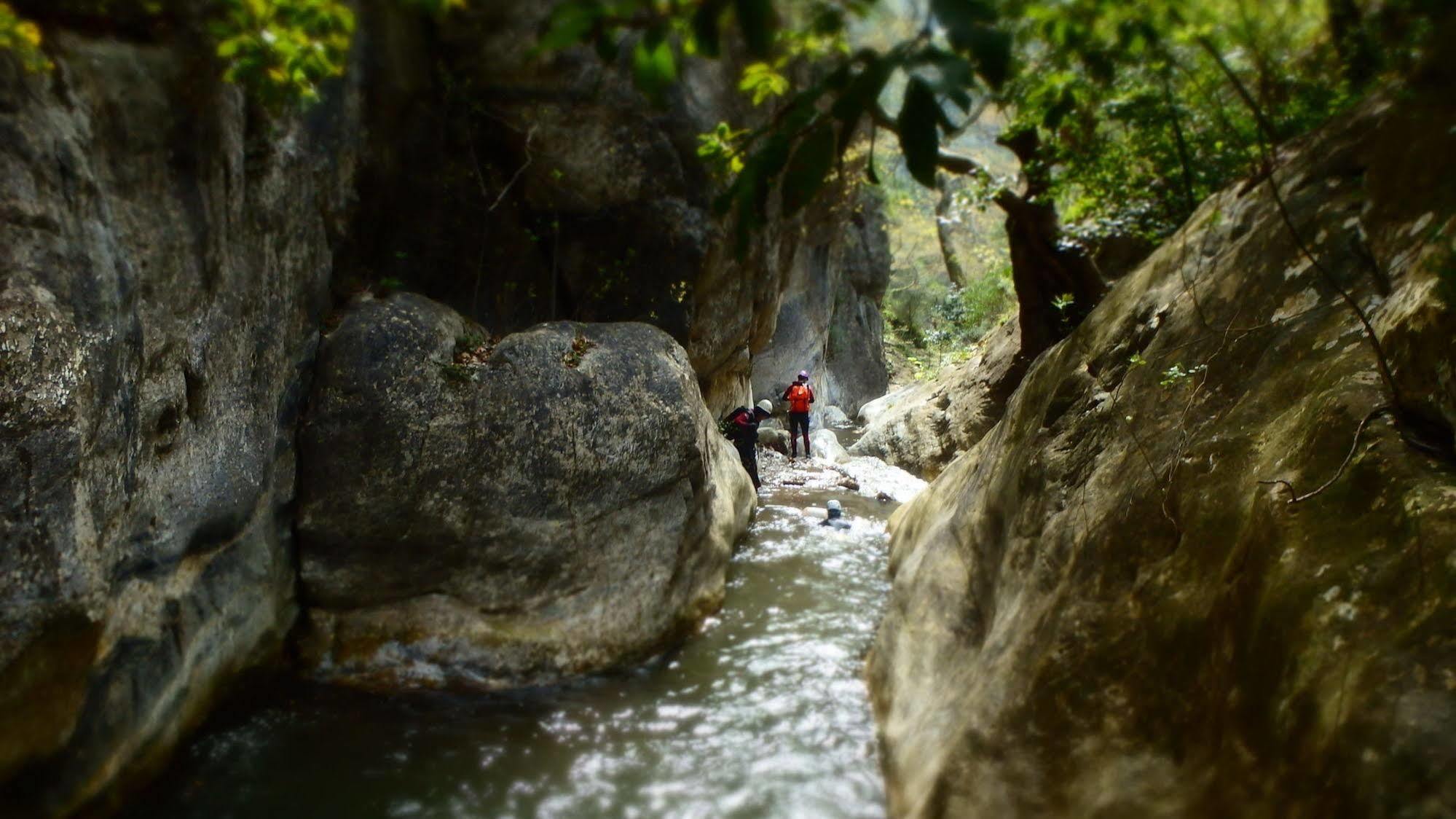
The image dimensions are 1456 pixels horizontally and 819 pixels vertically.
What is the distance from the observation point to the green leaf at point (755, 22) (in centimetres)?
107

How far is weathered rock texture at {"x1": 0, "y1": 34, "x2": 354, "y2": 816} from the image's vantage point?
3.40 metres

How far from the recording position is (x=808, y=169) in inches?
50.9

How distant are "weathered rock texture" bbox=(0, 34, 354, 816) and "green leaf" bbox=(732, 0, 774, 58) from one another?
402 centimetres

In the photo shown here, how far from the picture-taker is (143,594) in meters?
4.12

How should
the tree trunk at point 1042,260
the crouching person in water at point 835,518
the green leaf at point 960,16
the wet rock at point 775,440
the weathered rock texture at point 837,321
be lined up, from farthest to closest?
the weathered rock texture at point 837,321, the wet rock at point 775,440, the crouching person in water at point 835,518, the tree trunk at point 1042,260, the green leaf at point 960,16

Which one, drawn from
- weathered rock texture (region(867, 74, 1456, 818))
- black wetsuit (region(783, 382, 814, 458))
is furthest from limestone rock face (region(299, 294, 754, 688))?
black wetsuit (region(783, 382, 814, 458))

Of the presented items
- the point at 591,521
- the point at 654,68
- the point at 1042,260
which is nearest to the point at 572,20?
the point at 654,68

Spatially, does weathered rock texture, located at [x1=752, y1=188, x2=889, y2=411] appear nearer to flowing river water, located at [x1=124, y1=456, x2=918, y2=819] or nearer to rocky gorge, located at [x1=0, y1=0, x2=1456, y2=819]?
rocky gorge, located at [x1=0, y1=0, x2=1456, y2=819]

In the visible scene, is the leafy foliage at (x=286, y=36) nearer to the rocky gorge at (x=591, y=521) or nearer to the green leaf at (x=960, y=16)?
the rocky gorge at (x=591, y=521)

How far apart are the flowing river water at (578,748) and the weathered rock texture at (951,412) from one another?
6.23 m

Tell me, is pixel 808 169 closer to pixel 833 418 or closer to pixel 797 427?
pixel 797 427

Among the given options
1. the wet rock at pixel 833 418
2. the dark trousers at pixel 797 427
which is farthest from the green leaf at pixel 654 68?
the wet rock at pixel 833 418

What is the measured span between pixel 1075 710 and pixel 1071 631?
0.39 m

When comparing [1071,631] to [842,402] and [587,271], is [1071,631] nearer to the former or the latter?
[587,271]
